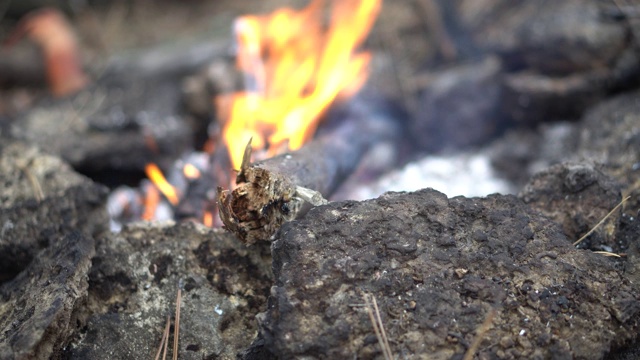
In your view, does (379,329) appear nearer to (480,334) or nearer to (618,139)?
(480,334)

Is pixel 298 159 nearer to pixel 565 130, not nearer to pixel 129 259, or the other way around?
pixel 129 259

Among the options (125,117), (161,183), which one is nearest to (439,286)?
(161,183)

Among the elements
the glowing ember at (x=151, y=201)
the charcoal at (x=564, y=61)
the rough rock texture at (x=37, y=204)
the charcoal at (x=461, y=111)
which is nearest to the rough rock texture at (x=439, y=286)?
the rough rock texture at (x=37, y=204)

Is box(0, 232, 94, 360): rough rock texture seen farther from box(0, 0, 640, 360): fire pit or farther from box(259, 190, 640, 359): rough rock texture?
box(259, 190, 640, 359): rough rock texture

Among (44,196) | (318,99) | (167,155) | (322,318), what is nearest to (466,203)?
(322,318)

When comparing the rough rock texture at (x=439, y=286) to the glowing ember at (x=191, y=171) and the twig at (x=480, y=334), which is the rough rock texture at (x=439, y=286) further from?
the glowing ember at (x=191, y=171)

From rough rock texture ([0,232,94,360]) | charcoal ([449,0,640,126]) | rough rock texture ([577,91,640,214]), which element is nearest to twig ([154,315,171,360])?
rough rock texture ([0,232,94,360])
